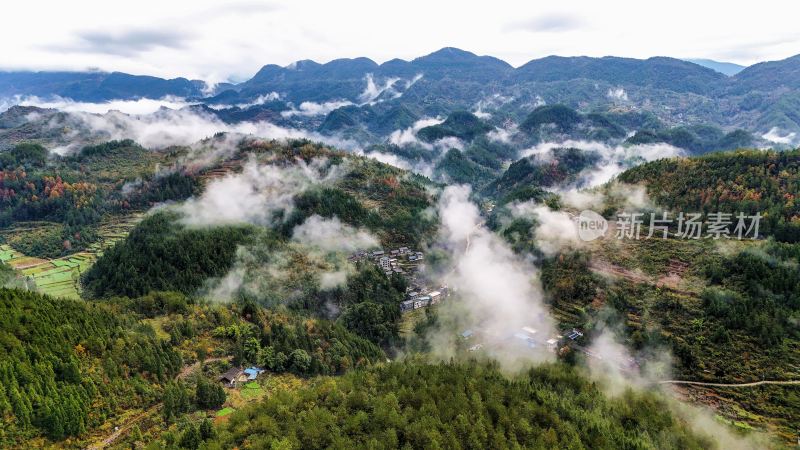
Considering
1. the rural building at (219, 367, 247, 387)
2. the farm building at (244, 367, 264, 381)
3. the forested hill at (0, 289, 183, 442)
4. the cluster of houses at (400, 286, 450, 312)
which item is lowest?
the cluster of houses at (400, 286, 450, 312)

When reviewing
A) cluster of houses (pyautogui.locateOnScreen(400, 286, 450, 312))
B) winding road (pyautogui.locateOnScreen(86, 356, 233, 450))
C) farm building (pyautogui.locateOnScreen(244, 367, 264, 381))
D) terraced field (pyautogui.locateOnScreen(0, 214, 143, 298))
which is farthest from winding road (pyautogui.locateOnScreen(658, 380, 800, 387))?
terraced field (pyautogui.locateOnScreen(0, 214, 143, 298))

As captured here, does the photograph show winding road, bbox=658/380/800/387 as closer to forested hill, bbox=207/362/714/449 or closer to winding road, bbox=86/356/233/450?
forested hill, bbox=207/362/714/449

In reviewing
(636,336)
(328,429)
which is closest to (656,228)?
(636,336)

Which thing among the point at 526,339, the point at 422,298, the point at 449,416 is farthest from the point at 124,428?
the point at 422,298

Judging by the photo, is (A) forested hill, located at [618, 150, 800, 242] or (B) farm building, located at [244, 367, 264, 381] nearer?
(B) farm building, located at [244, 367, 264, 381]

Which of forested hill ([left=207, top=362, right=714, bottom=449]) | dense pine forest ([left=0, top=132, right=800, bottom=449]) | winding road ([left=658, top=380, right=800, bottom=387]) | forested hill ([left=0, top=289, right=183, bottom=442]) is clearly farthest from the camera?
winding road ([left=658, top=380, right=800, bottom=387])

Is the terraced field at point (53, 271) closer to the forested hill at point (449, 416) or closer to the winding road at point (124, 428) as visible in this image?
the winding road at point (124, 428)
